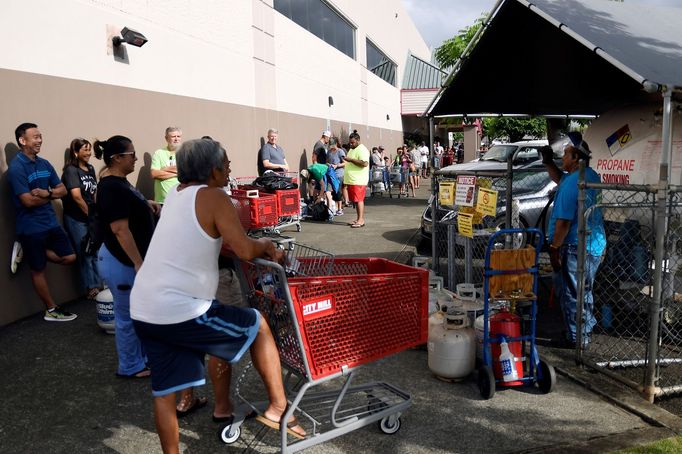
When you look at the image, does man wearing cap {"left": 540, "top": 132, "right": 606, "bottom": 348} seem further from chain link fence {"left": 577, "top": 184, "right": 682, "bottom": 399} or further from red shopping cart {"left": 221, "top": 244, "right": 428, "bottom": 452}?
red shopping cart {"left": 221, "top": 244, "right": 428, "bottom": 452}

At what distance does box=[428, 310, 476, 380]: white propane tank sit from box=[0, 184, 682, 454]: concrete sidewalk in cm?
13

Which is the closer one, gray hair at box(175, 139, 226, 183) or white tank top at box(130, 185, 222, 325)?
white tank top at box(130, 185, 222, 325)

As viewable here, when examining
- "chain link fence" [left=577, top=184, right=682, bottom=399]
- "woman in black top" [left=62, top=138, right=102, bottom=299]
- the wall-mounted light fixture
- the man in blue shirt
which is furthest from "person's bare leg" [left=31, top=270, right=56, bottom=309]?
"chain link fence" [left=577, top=184, right=682, bottom=399]

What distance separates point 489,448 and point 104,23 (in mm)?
7061

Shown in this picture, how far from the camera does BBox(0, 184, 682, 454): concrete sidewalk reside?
11.9 feet

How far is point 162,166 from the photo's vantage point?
8062 mm

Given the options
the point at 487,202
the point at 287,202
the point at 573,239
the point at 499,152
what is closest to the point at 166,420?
the point at 573,239

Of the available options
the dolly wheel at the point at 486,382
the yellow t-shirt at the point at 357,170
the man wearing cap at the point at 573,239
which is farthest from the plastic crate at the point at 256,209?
the dolly wheel at the point at 486,382

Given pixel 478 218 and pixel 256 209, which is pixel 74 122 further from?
pixel 478 218

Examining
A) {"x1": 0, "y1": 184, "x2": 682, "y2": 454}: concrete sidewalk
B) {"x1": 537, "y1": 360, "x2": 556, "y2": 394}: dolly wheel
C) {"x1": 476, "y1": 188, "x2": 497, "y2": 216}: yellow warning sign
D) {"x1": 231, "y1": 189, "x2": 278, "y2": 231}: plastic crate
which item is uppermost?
{"x1": 476, "y1": 188, "x2": 497, "y2": 216}: yellow warning sign

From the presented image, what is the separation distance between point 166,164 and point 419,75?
106 ft

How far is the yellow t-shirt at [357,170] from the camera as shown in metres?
12.1

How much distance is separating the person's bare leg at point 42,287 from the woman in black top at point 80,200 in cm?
72

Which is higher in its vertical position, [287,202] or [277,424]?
[287,202]
